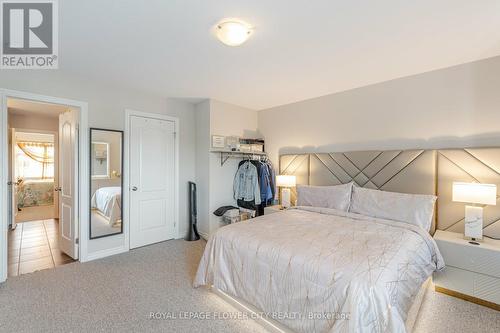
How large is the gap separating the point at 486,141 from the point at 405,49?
137cm

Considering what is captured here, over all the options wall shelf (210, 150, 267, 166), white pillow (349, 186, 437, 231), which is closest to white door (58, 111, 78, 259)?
wall shelf (210, 150, 267, 166)

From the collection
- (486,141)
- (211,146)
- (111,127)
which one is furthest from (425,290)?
(111,127)

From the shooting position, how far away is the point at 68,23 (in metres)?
1.95

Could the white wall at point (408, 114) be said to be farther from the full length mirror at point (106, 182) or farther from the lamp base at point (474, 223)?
the full length mirror at point (106, 182)

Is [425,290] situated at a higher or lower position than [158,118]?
lower

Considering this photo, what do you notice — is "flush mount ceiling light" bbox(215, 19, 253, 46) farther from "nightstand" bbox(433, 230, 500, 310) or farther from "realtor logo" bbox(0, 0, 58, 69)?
"nightstand" bbox(433, 230, 500, 310)

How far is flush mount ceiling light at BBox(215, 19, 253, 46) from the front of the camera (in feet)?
6.30

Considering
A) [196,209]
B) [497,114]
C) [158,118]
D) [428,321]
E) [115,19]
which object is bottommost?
[428,321]

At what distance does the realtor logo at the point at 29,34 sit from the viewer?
1.78 metres

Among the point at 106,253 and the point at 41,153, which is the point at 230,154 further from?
the point at 41,153

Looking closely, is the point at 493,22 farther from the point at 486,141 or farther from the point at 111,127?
the point at 111,127

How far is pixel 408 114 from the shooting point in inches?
121

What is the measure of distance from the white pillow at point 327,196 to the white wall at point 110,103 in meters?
2.11

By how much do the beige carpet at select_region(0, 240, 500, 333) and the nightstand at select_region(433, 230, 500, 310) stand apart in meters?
0.12
